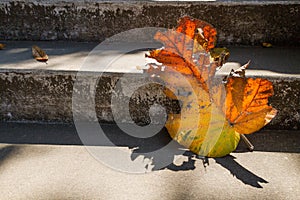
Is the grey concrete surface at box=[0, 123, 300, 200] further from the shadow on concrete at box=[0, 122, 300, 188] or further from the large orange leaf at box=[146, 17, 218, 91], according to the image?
the large orange leaf at box=[146, 17, 218, 91]

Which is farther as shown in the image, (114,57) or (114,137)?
(114,57)

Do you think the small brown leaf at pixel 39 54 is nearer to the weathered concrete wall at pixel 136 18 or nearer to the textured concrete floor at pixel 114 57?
the textured concrete floor at pixel 114 57

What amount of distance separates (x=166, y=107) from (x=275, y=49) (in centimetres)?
59

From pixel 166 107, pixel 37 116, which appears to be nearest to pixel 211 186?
pixel 166 107

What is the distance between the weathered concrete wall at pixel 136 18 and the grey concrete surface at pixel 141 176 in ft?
1.74

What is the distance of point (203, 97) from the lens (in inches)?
49.8

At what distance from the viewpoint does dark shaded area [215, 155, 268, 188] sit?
3.74 ft

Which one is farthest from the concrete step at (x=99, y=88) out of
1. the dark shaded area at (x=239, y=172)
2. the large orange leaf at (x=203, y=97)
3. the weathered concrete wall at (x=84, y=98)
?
the dark shaded area at (x=239, y=172)

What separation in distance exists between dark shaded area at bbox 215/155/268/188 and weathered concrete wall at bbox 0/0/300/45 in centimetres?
65

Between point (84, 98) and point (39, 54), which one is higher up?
point (39, 54)

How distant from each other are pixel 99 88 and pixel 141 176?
1.26ft

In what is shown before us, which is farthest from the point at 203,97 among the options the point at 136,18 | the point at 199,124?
the point at 136,18

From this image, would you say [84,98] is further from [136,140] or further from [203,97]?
[203,97]

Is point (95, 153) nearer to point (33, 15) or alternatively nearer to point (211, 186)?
point (211, 186)
